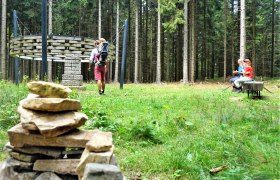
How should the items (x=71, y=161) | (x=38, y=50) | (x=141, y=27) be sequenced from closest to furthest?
(x=71, y=161) < (x=38, y=50) < (x=141, y=27)

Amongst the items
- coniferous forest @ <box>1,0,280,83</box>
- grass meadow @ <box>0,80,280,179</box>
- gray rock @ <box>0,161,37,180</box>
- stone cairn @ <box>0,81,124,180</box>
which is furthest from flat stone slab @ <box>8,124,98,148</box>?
coniferous forest @ <box>1,0,280,83</box>

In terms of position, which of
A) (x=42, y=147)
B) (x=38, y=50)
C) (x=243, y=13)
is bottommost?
(x=42, y=147)

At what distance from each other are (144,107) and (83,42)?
6210mm

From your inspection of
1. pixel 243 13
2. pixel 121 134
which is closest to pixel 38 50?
pixel 121 134

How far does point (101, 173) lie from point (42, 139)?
1.27 m

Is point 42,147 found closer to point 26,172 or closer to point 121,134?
point 26,172

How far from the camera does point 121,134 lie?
20.6ft

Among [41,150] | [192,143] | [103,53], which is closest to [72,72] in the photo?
[103,53]

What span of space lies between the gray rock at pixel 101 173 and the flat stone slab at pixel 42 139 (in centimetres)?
→ 87

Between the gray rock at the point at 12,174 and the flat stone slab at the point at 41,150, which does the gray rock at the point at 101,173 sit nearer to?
the flat stone slab at the point at 41,150

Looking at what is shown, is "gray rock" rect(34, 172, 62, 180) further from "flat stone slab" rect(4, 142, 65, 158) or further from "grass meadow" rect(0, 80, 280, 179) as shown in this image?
"grass meadow" rect(0, 80, 280, 179)

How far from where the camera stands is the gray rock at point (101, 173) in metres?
3.14

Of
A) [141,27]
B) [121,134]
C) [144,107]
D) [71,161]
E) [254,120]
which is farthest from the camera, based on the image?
[141,27]

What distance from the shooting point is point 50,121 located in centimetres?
399
